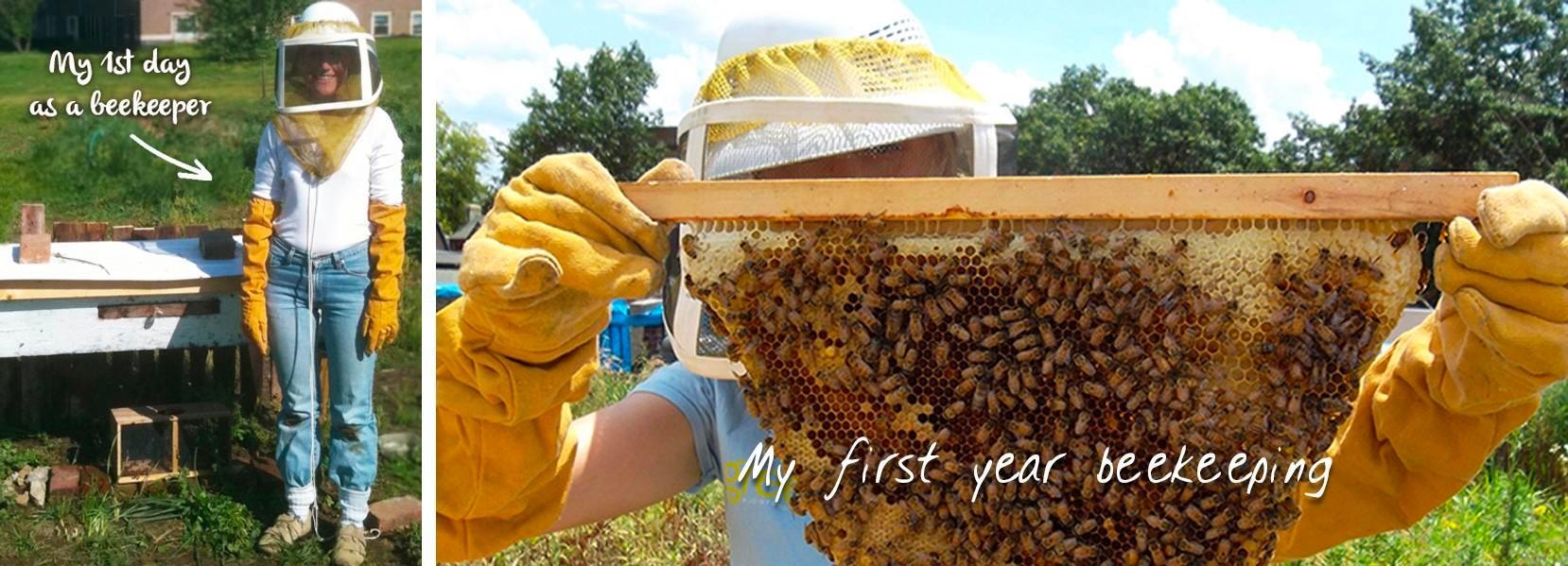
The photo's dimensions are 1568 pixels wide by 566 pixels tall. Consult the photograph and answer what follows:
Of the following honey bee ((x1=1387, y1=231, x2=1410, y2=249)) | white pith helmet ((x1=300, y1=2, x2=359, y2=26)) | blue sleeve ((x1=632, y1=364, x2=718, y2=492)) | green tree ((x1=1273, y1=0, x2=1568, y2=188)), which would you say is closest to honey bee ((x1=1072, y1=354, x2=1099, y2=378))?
honey bee ((x1=1387, y1=231, x2=1410, y2=249))

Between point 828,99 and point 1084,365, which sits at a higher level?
point 828,99

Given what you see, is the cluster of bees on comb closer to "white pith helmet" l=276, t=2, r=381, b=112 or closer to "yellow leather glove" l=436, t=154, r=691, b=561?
"yellow leather glove" l=436, t=154, r=691, b=561

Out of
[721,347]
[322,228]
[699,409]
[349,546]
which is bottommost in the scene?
[349,546]

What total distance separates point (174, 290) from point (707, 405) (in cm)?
129

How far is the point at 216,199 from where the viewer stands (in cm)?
259

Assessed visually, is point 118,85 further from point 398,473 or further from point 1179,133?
point 1179,133

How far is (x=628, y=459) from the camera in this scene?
2.61m

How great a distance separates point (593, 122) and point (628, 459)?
1120 inches

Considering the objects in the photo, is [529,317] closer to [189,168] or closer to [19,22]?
[189,168]

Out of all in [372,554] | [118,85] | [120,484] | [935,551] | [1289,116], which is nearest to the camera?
[935,551]

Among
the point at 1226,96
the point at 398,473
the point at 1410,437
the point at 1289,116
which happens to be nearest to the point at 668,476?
the point at 398,473

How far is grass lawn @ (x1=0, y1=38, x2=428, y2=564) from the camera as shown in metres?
2.48

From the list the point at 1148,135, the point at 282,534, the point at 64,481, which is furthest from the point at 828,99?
the point at 1148,135

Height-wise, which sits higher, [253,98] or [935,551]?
[253,98]
